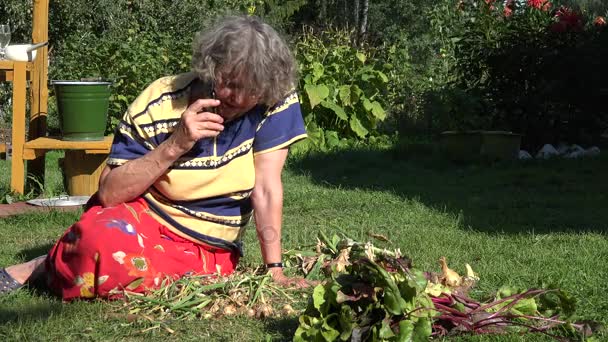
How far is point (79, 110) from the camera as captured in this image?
6.20 meters

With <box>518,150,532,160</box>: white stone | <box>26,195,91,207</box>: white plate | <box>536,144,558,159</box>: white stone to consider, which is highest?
<box>536,144,558,159</box>: white stone

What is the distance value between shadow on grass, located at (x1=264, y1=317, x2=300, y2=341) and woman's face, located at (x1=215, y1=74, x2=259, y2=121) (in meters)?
0.81

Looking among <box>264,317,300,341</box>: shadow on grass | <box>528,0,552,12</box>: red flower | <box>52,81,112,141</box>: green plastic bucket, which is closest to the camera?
<box>264,317,300,341</box>: shadow on grass

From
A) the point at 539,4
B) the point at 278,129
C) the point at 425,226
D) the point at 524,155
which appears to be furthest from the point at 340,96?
the point at 278,129

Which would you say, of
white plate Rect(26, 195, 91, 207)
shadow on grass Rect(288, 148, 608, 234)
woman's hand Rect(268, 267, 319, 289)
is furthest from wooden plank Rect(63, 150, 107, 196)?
woman's hand Rect(268, 267, 319, 289)

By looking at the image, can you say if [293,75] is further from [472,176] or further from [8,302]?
[472,176]

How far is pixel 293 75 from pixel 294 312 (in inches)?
35.7

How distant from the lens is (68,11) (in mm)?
12867

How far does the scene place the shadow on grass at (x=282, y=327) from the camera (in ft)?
10.3

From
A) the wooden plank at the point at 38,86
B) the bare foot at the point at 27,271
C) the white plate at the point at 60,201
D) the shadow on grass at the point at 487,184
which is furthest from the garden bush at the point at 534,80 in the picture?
the bare foot at the point at 27,271

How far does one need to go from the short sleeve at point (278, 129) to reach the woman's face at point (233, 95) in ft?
0.71

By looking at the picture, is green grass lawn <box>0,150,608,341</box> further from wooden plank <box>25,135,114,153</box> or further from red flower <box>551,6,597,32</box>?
A: red flower <box>551,6,597,32</box>

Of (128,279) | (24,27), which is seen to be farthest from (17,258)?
(24,27)

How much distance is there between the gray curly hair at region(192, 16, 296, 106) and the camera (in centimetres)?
331
